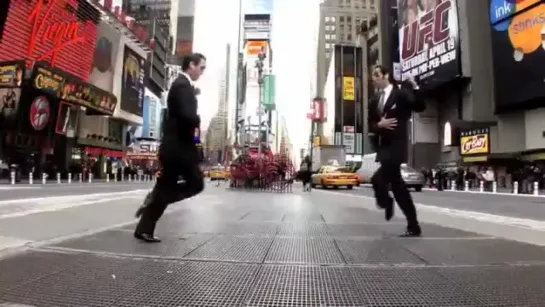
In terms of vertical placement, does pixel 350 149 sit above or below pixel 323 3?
below

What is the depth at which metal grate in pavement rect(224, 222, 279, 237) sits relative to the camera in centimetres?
541

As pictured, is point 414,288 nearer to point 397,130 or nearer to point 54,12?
point 397,130

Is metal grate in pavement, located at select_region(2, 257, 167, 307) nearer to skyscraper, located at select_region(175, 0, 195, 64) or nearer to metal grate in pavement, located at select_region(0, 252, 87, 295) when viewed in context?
metal grate in pavement, located at select_region(0, 252, 87, 295)

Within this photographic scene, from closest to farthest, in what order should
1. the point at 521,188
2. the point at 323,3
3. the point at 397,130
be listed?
1. the point at 397,130
2. the point at 521,188
3. the point at 323,3

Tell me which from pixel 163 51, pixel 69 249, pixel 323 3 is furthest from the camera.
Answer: pixel 323 3

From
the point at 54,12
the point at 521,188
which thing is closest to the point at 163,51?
the point at 54,12

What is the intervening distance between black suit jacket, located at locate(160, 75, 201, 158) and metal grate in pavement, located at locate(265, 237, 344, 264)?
4.38ft

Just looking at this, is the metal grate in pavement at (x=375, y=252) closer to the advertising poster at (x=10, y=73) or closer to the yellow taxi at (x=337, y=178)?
the yellow taxi at (x=337, y=178)

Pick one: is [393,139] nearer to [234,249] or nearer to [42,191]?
[234,249]

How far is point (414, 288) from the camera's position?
299 cm

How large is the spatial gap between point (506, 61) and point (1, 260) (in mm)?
40523

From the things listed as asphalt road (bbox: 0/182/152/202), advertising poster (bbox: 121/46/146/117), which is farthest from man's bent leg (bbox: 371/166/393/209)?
advertising poster (bbox: 121/46/146/117)

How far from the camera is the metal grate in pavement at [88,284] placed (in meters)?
2.64

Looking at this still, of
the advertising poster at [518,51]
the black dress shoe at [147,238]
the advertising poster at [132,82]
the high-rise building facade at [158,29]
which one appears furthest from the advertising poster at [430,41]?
the high-rise building facade at [158,29]
